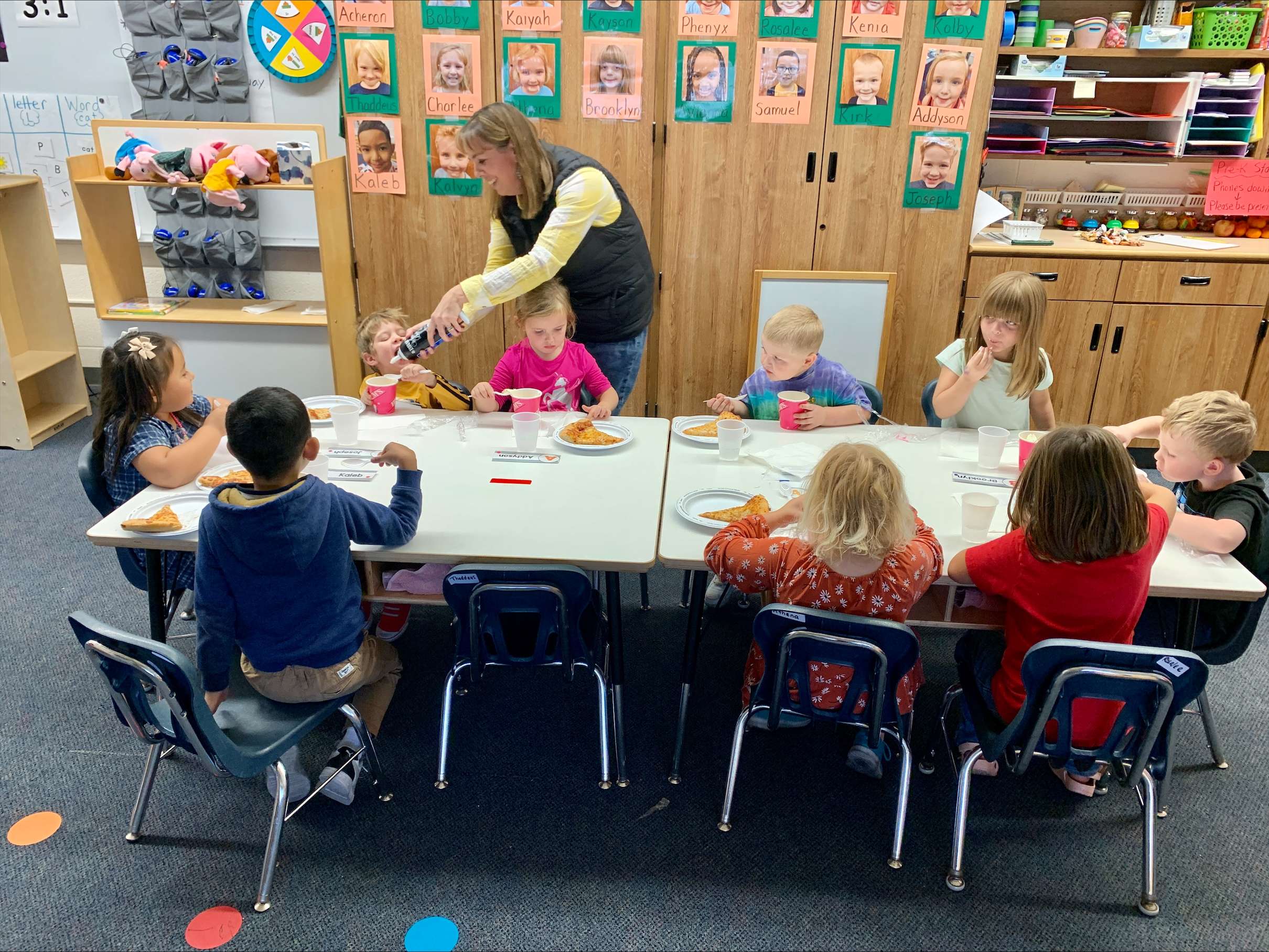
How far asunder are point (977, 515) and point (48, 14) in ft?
14.8

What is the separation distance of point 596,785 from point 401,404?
128 cm

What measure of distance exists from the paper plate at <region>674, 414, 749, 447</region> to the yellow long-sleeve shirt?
0.61 meters

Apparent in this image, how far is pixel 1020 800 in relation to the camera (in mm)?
2154

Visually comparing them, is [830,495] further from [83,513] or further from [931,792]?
[83,513]

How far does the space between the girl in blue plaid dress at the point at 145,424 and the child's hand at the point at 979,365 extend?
202cm

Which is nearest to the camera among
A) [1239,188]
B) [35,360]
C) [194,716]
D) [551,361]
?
[194,716]

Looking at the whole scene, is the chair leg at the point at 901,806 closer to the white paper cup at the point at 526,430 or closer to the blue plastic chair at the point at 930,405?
the white paper cup at the point at 526,430

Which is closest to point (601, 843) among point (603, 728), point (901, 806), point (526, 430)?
point (603, 728)

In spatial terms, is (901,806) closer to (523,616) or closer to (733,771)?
(733,771)

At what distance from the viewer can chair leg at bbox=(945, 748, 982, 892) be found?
6.17 ft

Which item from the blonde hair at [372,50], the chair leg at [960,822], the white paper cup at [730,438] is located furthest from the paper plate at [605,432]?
the blonde hair at [372,50]

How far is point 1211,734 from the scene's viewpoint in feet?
7.41

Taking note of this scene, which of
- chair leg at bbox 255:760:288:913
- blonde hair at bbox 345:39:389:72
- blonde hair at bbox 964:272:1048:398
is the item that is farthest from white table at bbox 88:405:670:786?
blonde hair at bbox 345:39:389:72

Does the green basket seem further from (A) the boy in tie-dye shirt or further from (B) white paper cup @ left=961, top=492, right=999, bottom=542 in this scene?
(B) white paper cup @ left=961, top=492, right=999, bottom=542
